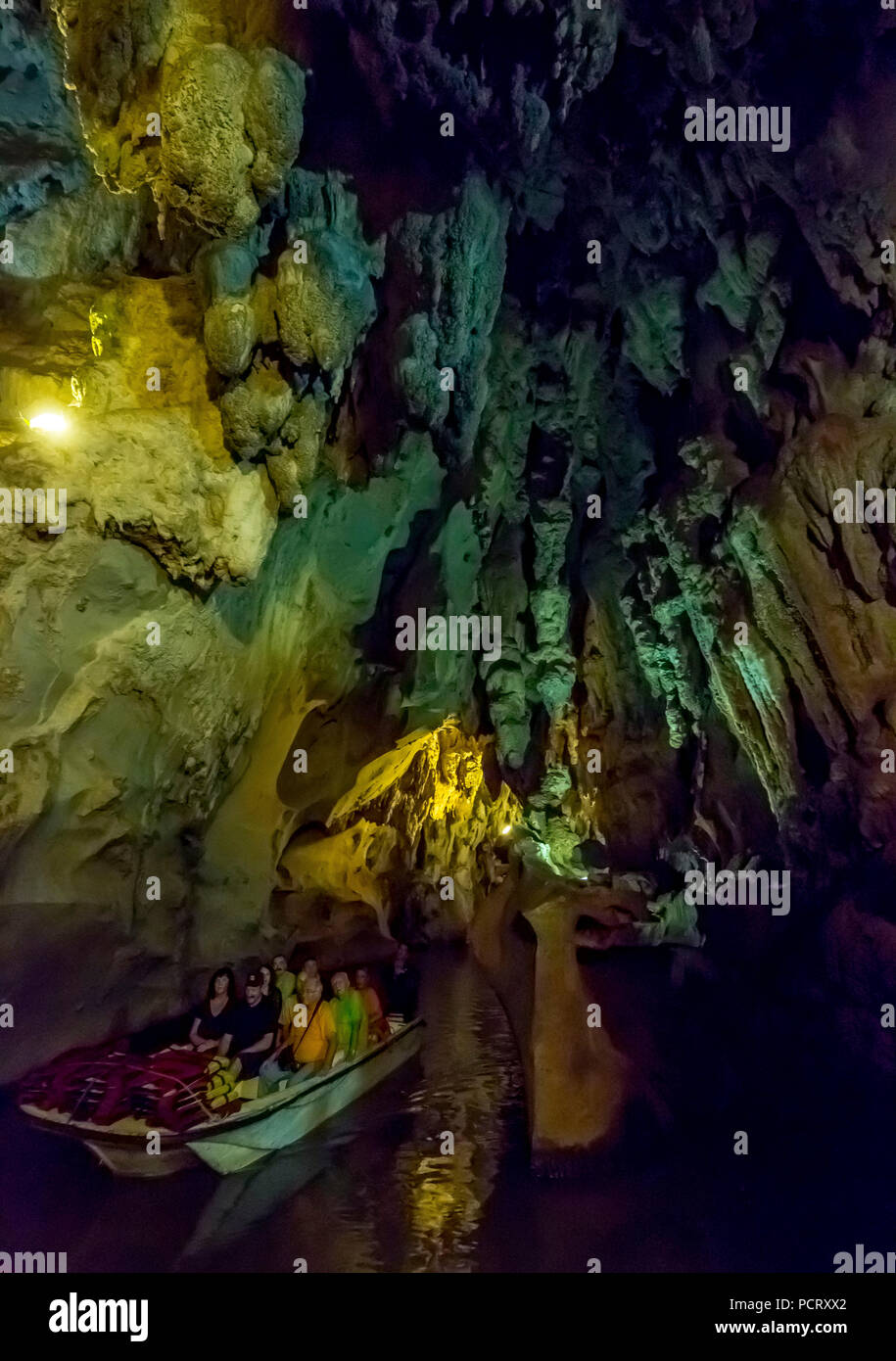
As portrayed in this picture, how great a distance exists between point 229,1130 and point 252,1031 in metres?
0.57

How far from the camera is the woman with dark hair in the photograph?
18.7 ft

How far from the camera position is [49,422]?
514 cm

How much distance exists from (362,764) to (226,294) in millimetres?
3797

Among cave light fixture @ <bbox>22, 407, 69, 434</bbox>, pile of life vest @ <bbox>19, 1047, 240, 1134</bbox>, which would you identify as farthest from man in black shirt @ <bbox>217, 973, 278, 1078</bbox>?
cave light fixture @ <bbox>22, 407, 69, 434</bbox>

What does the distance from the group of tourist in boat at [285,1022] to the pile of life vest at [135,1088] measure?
0.12 meters

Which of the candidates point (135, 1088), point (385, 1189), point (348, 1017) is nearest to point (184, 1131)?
point (135, 1088)

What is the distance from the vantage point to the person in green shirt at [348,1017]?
6324 millimetres

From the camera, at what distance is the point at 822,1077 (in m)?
5.47

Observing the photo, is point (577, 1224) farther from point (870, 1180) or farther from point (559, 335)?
point (559, 335)

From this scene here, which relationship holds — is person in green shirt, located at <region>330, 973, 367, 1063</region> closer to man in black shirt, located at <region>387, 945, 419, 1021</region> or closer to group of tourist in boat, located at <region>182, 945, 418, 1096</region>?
group of tourist in boat, located at <region>182, 945, 418, 1096</region>

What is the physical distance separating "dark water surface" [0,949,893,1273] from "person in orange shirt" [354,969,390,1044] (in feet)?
2.41

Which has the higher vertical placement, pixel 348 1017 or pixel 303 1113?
pixel 348 1017

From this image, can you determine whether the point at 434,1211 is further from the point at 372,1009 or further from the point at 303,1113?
the point at 372,1009
